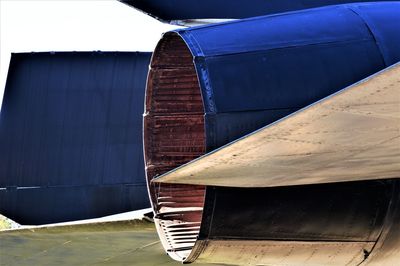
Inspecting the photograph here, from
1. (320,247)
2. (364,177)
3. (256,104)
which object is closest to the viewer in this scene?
(256,104)

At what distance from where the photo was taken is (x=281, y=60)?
467cm

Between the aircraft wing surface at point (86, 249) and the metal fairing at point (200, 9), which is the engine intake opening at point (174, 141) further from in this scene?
the aircraft wing surface at point (86, 249)

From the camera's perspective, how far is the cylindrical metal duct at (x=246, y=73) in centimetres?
452

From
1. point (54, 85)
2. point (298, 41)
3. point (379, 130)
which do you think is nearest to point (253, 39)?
point (298, 41)

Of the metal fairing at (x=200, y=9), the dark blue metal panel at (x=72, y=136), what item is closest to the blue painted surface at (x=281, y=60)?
the metal fairing at (x=200, y=9)

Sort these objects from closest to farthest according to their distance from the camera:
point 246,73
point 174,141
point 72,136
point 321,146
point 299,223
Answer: point 321,146, point 246,73, point 299,223, point 174,141, point 72,136

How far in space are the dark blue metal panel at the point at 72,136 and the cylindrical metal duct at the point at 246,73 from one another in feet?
6.21

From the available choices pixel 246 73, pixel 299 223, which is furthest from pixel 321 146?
pixel 299 223

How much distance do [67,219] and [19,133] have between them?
3.12ft

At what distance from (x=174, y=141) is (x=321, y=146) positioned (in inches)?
63.7

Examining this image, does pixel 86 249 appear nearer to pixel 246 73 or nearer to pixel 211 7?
pixel 211 7

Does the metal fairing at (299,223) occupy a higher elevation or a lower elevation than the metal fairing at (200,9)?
lower

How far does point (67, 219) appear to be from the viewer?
7.04m

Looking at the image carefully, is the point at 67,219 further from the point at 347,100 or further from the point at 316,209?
the point at 347,100
